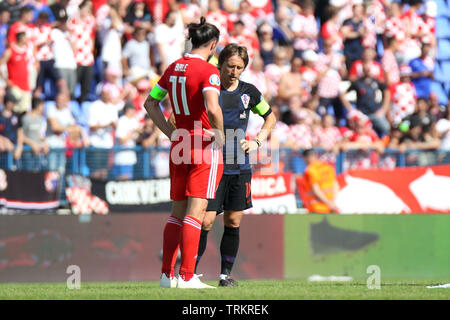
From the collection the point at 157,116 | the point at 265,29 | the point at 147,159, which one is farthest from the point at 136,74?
the point at 157,116

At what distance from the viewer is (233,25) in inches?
667

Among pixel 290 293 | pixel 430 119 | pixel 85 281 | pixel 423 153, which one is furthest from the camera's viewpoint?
pixel 430 119

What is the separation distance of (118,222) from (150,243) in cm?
58

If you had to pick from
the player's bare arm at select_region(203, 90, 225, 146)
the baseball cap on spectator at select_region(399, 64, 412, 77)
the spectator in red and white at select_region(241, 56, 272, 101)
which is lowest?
the player's bare arm at select_region(203, 90, 225, 146)

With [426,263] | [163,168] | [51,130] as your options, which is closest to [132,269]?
[163,168]

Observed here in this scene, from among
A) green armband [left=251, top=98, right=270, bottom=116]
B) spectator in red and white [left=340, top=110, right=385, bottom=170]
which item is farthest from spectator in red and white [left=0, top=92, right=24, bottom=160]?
green armband [left=251, top=98, right=270, bottom=116]

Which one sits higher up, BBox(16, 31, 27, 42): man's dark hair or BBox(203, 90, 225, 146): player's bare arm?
BBox(16, 31, 27, 42): man's dark hair

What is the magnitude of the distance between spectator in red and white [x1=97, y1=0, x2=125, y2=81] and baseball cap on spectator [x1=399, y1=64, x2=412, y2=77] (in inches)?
217

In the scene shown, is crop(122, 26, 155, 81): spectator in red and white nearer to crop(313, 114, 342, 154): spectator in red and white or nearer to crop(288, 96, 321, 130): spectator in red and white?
crop(288, 96, 321, 130): spectator in red and white

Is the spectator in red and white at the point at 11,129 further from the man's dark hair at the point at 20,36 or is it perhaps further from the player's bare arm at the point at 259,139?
the player's bare arm at the point at 259,139

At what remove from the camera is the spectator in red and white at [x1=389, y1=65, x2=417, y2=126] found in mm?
16812

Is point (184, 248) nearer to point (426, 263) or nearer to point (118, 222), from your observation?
point (118, 222)

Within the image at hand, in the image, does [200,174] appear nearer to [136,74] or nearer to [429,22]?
[136,74]

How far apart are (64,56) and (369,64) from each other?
5794 millimetres
